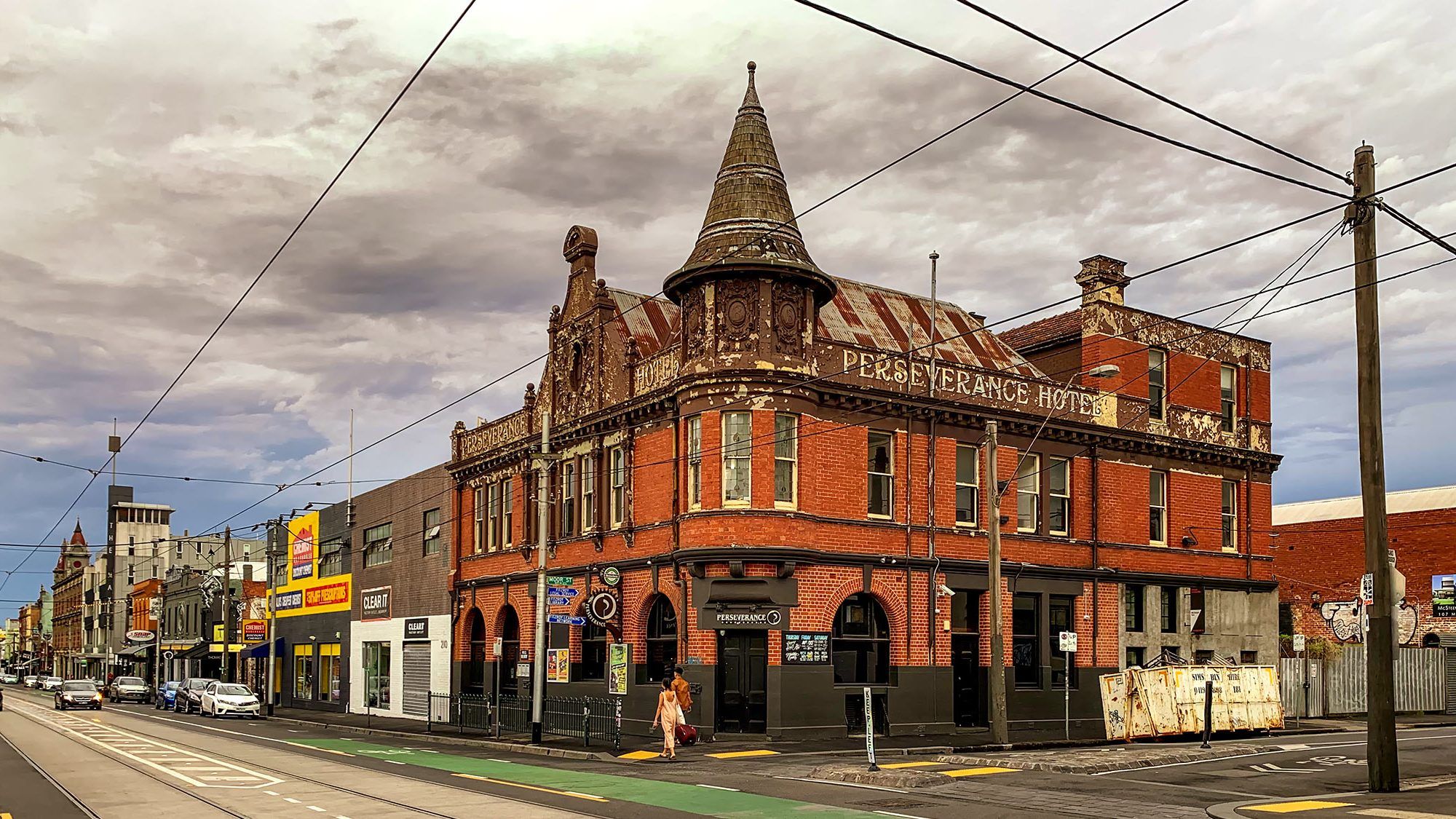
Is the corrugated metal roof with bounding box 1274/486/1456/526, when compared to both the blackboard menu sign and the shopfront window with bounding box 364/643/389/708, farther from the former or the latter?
the shopfront window with bounding box 364/643/389/708

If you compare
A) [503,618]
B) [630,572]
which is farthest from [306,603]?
[630,572]

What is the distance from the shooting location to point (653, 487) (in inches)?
1384

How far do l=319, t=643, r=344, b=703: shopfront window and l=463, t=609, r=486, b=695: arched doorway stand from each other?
12312mm

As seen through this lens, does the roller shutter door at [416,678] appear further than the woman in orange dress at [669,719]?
Yes

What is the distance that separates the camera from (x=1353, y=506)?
64250mm

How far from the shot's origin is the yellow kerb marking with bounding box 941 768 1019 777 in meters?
23.1

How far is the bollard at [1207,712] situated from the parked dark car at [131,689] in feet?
218

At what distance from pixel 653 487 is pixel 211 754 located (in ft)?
41.1

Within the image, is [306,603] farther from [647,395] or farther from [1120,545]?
[1120,545]

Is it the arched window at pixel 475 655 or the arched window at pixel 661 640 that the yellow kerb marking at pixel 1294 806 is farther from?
the arched window at pixel 475 655

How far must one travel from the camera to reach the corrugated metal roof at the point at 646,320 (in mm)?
38344

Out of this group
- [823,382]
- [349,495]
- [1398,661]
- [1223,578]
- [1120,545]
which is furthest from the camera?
[349,495]

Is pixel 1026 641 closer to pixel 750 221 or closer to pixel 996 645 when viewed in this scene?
pixel 996 645

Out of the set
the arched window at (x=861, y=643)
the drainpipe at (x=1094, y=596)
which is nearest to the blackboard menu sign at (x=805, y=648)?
the arched window at (x=861, y=643)
